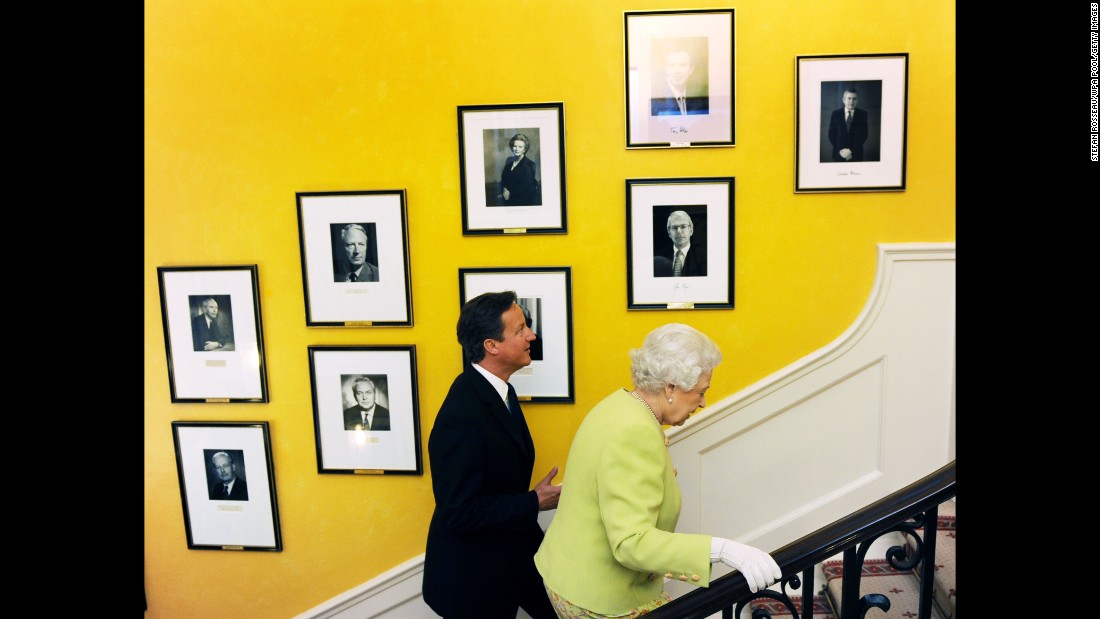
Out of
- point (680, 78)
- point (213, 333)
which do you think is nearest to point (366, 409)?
point (213, 333)

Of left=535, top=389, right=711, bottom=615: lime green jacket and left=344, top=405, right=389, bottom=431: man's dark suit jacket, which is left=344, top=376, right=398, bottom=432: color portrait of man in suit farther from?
left=535, top=389, right=711, bottom=615: lime green jacket

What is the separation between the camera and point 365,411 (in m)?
3.41

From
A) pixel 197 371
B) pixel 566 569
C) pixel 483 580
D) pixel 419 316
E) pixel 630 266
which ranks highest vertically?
pixel 630 266

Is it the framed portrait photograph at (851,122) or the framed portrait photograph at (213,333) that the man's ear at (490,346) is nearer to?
the framed portrait photograph at (213,333)

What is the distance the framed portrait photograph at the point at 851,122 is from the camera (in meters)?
3.00

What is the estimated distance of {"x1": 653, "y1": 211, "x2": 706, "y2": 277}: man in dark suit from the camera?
312 centimetres

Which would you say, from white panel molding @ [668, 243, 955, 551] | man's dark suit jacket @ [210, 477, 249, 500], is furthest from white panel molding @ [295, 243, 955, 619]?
man's dark suit jacket @ [210, 477, 249, 500]

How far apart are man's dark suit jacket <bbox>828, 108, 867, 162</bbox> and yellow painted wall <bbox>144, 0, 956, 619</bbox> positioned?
0.58ft

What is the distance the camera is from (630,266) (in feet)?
10.4
